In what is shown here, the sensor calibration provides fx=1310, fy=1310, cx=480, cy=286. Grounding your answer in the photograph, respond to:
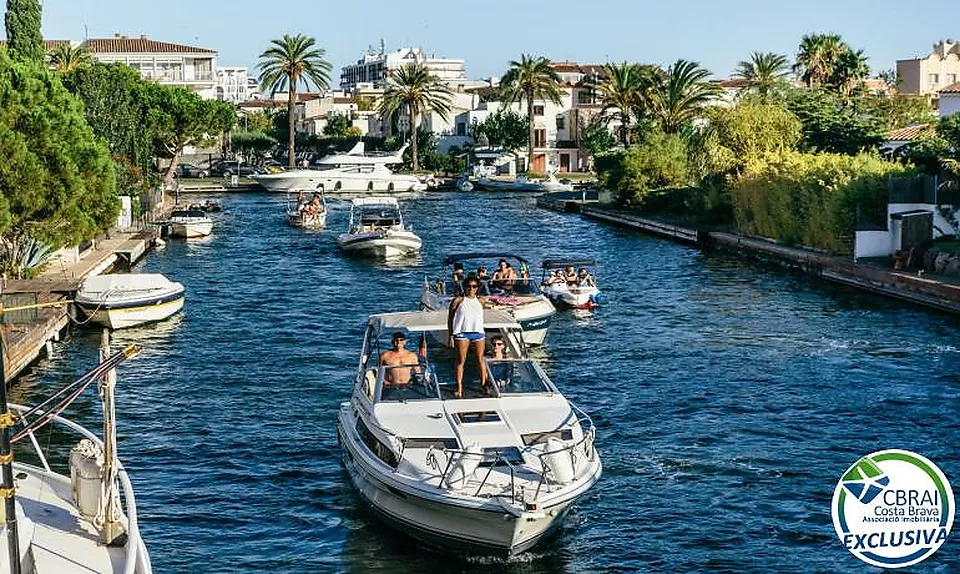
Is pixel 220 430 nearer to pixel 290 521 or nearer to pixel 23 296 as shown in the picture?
pixel 290 521

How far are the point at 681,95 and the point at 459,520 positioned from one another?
→ 8258cm

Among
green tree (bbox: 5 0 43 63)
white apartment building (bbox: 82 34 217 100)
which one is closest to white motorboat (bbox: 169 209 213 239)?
green tree (bbox: 5 0 43 63)

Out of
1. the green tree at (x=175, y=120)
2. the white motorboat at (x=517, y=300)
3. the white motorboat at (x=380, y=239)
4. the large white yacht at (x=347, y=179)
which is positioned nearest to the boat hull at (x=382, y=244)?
the white motorboat at (x=380, y=239)

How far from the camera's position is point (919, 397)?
96.0ft

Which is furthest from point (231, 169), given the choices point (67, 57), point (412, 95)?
point (67, 57)

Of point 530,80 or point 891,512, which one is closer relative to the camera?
point 891,512

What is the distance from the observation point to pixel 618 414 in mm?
28109

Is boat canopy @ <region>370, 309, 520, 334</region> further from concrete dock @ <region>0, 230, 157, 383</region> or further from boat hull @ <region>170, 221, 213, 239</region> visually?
boat hull @ <region>170, 221, 213, 239</region>

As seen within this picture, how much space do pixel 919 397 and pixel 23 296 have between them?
2473 cm

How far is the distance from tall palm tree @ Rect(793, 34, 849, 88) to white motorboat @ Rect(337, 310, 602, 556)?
90336mm

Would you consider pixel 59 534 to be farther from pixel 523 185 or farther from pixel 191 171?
pixel 191 171

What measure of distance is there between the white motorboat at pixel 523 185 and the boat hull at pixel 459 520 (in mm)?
91870

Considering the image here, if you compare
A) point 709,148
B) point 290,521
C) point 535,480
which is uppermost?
point 709,148

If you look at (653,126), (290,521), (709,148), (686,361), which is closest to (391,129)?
(653,126)
